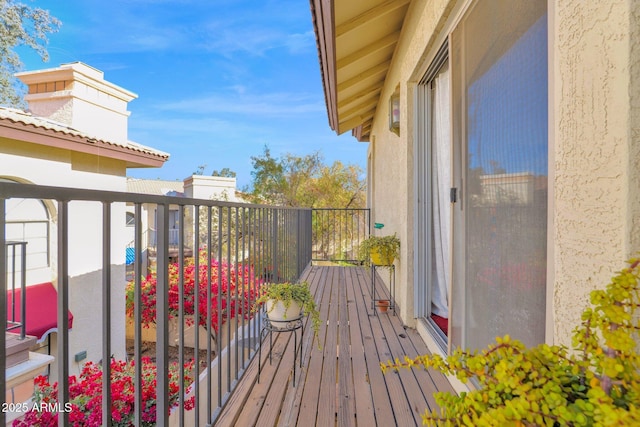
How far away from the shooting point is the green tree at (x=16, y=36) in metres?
7.91

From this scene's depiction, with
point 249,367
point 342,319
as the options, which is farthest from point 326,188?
point 249,367

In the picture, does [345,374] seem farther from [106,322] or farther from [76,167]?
[76,167]

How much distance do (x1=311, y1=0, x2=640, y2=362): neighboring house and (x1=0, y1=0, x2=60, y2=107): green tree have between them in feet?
32.0

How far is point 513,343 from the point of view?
2.39ft

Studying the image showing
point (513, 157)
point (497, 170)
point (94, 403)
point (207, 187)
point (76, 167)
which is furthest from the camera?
point (207, 187)

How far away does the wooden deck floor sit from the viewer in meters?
1.55

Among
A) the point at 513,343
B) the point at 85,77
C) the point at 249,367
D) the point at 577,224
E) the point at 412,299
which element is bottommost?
the point at 249,367

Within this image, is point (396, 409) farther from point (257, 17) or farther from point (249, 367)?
point (257, 17)

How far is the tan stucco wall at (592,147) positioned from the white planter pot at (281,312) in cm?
134

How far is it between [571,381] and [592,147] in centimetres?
54

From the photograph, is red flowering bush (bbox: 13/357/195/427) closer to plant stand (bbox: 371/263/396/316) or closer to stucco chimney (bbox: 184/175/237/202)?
plant stand (bbox: 371/263/396/316)

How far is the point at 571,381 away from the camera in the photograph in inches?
25.7

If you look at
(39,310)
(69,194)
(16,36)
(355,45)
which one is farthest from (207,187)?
(69,194)

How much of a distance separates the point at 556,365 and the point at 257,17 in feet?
79.0
